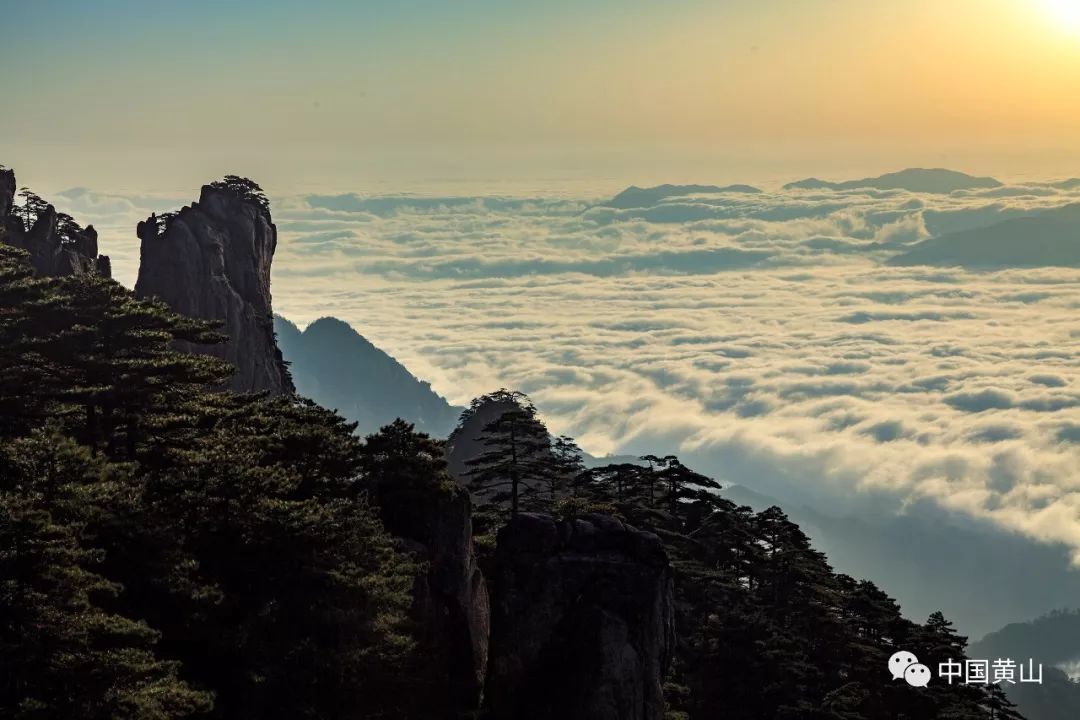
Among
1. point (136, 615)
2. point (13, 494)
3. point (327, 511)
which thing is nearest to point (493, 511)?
point (327, 511)

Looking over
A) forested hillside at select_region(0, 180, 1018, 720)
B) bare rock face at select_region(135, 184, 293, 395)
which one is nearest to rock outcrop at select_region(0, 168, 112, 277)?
bare rock face at select_region(135, 184, 293, 395)

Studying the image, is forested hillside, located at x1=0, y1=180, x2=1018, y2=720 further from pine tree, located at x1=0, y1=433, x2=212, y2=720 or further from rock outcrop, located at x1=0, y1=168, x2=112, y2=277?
rock outcrop, located at x1=0, y1=168, x2=112, y2=277

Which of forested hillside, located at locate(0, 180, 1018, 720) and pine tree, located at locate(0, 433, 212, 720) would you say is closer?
pine tree, located at locate(0, 433, 212, 720)

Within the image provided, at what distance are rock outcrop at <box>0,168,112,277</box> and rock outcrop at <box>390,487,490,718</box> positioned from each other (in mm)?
58168

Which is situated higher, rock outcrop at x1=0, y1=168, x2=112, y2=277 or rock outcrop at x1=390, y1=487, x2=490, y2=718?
rock outcrop at x1=0, y1=168, x2=112, y2=277

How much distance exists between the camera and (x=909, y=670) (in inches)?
3125

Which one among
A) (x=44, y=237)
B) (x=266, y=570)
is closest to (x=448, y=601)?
(x=266, y=570)

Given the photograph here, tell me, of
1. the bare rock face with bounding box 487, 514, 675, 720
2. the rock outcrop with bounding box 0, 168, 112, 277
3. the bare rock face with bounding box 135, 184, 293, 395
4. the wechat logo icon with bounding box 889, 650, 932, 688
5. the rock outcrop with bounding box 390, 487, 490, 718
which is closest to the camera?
the bare rock face with bounding box 487, 514, 675, 720

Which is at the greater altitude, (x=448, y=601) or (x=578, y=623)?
(x=448, y=601)

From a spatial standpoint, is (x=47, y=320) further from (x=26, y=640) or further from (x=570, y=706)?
(x=570, y=706)

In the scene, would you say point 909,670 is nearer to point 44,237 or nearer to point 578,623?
point 578,623

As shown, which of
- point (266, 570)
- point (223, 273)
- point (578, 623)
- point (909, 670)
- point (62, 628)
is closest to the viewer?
point (62, 628)

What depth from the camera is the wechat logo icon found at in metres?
78.3

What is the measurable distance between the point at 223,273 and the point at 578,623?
78.4 meters
